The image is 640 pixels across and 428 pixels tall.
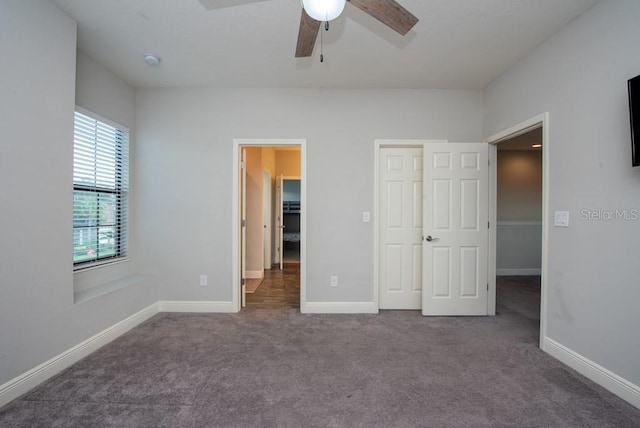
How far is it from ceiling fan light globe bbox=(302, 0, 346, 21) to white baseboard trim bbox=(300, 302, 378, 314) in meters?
2.80

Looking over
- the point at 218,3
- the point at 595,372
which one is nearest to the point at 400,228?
the point at 595,372

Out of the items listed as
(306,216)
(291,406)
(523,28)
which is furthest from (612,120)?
(291,406)

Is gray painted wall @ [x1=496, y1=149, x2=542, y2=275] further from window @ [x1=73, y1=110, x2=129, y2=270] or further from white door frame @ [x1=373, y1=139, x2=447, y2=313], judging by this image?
window @ [x1=73, y1=110, x2=129, y2=270]

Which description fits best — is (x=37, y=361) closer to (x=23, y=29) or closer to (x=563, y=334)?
(x=23, y=29)

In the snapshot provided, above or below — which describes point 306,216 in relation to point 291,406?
above

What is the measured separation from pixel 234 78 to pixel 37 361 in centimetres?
300

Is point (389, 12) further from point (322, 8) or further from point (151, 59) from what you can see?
point (151, 59)

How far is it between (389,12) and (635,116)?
1.64 metres

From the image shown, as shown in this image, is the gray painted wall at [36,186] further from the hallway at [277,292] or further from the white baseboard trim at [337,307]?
the white baseboard trim at [337,307]

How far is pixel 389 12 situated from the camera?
53.7 inches

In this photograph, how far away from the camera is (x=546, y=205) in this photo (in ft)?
7.61

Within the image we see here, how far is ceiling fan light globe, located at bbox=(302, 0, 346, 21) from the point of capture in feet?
4.08

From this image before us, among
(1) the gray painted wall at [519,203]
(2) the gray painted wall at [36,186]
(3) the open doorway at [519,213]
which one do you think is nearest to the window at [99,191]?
(2) the gray painted wall at [36,186]

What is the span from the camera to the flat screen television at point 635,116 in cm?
160
